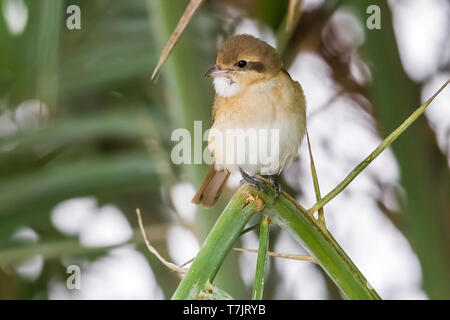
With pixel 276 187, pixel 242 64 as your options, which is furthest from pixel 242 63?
pixel 276 187

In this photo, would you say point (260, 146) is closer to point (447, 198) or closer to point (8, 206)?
point (447, 198)

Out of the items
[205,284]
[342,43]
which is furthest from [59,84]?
[205,284]

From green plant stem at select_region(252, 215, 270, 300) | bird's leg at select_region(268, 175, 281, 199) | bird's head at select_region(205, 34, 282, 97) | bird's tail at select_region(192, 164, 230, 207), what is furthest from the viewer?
bird's head at select_region(205, 34, 282, 97)

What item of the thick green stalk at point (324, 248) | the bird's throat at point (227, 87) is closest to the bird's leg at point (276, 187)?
the thick green stalk at point (324, 248)

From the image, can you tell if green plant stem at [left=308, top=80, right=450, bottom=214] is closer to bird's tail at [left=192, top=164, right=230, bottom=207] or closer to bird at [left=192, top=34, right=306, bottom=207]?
bird's tail at [left=192, top=164, right=230, bottom=207]

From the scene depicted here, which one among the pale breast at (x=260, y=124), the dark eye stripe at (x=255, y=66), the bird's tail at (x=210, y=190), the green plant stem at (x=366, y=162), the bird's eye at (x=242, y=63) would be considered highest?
the bird's eye at (x=242, y=63)

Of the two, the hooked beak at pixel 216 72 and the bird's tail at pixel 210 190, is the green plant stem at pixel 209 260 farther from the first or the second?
the hooked beak at pixel 216 72

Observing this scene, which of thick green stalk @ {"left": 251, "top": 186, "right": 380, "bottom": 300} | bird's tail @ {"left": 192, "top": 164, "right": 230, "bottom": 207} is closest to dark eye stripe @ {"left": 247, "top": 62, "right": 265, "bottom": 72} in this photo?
bird's tail @ {"left": 192, "top": 164, "right": 230, "bottom": 207}
